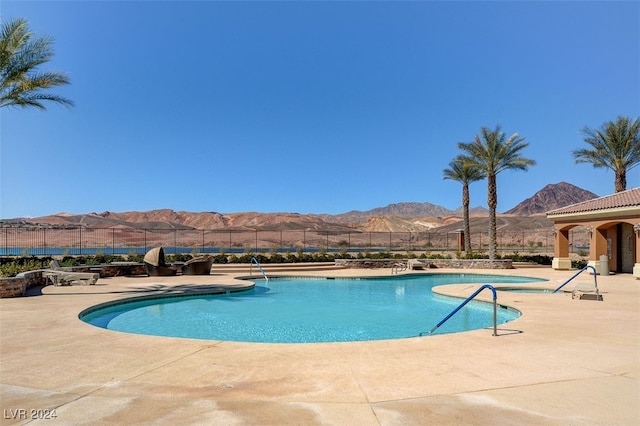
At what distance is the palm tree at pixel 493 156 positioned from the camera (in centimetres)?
2892

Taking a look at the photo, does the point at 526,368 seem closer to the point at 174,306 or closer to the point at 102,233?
the point at 174,306

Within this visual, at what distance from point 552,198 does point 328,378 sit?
696 feet

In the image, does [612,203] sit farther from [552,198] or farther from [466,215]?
[552,198]

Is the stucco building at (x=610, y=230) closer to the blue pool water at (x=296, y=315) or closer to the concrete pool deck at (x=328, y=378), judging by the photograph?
the blue pool water at (x=296, y=315)

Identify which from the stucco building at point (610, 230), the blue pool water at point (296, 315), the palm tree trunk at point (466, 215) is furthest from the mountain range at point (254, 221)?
the blue pool water at point (296, 315)

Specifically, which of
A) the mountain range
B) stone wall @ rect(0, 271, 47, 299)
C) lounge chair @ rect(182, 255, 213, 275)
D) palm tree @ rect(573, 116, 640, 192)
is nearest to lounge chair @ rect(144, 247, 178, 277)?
lounge chair @ rect(182, 255, 213, 275)

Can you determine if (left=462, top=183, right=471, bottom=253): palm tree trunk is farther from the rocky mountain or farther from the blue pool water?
the rocky mountain

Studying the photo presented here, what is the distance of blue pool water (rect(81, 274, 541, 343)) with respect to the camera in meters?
9.57

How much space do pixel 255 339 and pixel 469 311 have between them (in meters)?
6.39

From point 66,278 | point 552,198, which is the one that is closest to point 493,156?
point 66,278

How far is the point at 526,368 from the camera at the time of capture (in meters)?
5.42

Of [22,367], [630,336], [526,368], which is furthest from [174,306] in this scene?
[630,336]

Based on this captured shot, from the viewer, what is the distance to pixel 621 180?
26734 millimetres

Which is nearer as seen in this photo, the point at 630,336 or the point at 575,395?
the point at 575,395
